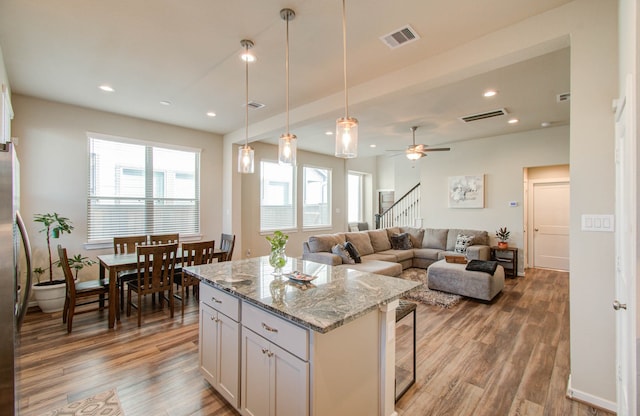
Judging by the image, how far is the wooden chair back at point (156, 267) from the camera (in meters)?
3.39

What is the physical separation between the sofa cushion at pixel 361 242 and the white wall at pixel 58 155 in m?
4.15

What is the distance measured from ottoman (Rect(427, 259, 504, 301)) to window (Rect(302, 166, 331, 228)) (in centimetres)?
382

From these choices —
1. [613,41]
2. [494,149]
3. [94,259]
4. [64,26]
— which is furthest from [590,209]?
[94,259]

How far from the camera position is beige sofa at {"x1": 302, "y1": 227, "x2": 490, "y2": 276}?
15.8ft

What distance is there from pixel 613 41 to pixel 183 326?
4.64 m

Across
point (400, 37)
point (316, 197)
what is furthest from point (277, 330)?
point (316, 197)

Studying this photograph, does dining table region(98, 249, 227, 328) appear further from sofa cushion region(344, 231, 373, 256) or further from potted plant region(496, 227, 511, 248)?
potted plant region(496, 227, 511, 248)

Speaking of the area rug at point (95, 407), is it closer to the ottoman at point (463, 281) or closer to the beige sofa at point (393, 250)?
the beige sofa at point (393, 250)

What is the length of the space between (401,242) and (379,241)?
62 cm

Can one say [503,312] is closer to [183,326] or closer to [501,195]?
[501,195]

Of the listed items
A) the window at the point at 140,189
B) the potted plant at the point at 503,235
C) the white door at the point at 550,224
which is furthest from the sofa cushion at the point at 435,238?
the window at the point at 140,189

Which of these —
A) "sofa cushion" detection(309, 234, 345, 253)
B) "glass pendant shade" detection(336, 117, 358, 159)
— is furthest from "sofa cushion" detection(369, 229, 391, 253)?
"glass pendant shade" detection(336, 117, 358, 159)

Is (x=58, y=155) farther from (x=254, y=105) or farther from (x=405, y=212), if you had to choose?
(x=405, y=212)

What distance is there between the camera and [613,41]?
194 cm
